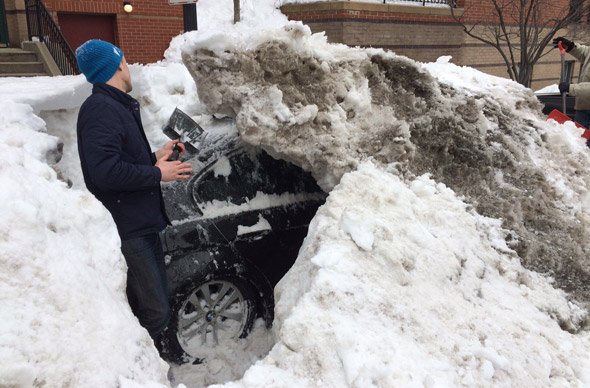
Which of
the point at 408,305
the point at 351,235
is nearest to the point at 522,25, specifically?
the point at 351,235

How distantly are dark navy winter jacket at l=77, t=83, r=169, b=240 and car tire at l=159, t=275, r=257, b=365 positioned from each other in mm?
767

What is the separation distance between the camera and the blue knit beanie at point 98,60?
9.43 ft

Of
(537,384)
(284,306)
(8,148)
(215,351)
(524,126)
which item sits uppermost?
(8,148)

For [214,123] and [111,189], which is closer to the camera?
[111,189]

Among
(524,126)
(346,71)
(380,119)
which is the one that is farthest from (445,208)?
(524,126)

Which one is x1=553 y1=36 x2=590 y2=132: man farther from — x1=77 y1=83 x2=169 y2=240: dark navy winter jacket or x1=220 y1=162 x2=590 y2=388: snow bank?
x1=77 y1=83 x2=169 y2=240: dark navy winter jacket

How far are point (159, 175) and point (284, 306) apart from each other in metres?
0.98

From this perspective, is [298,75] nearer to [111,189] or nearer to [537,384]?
[111,189]

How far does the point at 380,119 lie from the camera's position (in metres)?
3.96

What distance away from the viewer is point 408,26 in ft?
43.8

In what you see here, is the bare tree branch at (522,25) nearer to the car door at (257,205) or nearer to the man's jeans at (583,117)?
the man's jeans at (583,117)

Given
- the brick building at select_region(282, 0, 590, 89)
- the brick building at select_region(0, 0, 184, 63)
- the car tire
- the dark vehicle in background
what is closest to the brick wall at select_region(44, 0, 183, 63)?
the brick building at select_region(0, 0, 184, 63)

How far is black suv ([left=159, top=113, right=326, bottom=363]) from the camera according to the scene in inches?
143

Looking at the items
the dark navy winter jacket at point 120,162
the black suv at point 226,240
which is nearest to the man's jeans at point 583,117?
the black suv at point 226,240
